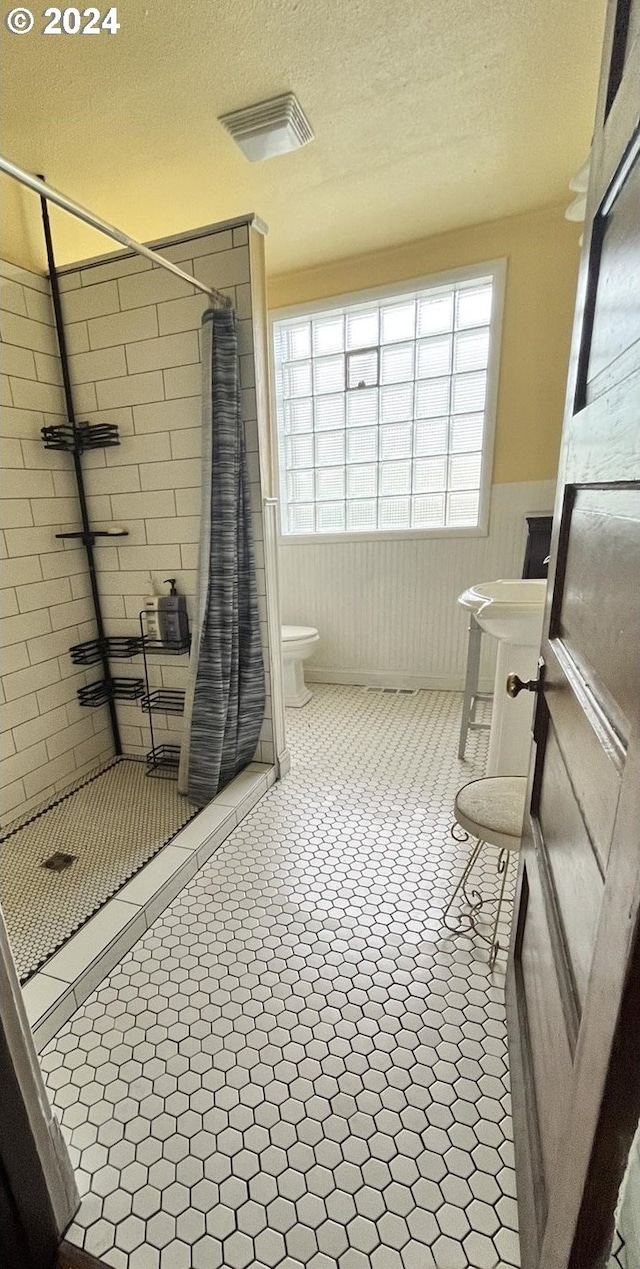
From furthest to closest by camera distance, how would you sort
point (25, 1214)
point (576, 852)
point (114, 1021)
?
1. point (114, 1021)
2. point (25, 1214)
3. point (576, 852)

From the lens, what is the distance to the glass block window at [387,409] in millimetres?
2824

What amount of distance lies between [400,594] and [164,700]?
1587 mm

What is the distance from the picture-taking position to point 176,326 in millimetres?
1915

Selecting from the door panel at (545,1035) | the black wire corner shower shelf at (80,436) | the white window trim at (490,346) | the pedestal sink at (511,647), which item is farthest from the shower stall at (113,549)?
the door panel at (545,1035)

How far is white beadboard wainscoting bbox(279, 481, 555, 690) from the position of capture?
294 centimetres

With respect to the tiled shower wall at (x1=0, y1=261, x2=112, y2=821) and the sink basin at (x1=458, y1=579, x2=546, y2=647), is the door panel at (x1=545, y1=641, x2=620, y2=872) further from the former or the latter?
the tiled shower wall at (x1=0, y1=261, x2=112, y2=821)

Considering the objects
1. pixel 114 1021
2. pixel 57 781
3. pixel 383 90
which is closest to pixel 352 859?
pixel 114 1021

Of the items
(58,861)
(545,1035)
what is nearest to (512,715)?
(545,1035)

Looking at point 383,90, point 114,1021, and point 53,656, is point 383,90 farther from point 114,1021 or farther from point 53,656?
point 114,1021

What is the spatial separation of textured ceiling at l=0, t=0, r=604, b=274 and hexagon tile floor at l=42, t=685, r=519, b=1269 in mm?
2523

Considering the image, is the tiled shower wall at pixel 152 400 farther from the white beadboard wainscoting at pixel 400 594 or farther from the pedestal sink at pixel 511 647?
the white beadboard wainscoting at pixel 400 594

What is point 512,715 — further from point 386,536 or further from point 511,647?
point 386,536

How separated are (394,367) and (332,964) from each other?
2954 mm

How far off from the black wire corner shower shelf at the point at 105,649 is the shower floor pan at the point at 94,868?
53 centimetres
